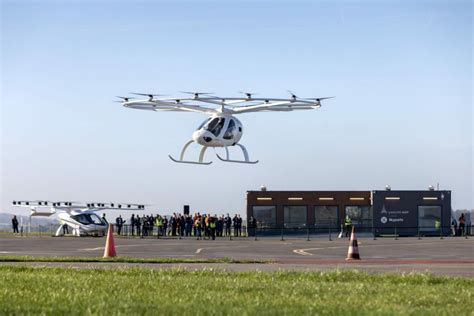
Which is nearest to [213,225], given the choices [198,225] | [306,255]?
[198,225]

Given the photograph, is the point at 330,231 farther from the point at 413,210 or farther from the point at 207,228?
the point at 207,228

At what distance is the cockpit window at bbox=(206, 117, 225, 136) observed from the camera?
51656mm

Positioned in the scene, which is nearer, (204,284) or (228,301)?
(228,301)

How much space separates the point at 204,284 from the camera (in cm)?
1301

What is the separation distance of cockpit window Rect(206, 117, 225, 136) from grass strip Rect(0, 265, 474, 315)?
118 feet

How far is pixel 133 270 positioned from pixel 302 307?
22.8ft

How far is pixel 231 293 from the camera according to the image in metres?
11.7

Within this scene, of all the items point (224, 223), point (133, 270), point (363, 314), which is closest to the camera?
point (363, 314)

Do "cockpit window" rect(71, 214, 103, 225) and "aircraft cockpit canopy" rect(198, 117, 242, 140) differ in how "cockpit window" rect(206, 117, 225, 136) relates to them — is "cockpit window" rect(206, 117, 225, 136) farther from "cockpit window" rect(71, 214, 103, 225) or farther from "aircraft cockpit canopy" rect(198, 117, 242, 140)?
"cockpit window" rect(71, 214, 103, 225)

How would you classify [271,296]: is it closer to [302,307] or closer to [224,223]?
[302,307]

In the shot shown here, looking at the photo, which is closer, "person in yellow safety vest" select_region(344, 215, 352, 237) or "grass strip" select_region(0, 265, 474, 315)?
"grass strip" select_region(0, 265, 474, 315)

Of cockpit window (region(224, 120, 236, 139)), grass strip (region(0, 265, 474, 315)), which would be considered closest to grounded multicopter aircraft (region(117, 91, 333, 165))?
cockpit window (region(224, 120, 236, 139))

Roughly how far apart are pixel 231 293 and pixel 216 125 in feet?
132

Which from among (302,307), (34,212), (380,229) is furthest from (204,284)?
(34,212)
